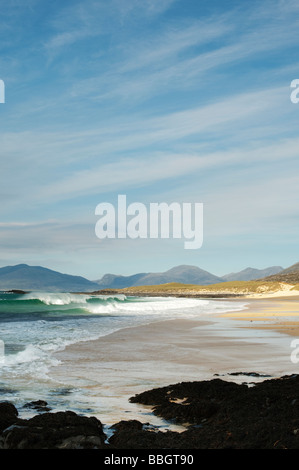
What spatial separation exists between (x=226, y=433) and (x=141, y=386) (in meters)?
4.46

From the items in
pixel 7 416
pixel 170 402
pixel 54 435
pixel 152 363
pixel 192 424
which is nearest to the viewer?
pixel 54 435

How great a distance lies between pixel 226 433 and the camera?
695cm

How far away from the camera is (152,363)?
14.5 m

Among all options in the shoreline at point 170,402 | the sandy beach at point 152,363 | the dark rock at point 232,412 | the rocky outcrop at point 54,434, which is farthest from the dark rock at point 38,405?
the dark rock at point 232,412

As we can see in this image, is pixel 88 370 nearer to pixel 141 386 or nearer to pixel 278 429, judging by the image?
pixel 141 386

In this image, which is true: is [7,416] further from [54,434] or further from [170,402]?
[170,402]

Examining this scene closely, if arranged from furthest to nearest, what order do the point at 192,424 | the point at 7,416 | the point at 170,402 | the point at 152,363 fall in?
the point at 152,363
the point at 170,402
the point at 192,424
the point at 7,416

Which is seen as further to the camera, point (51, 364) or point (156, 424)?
point (51, 364)

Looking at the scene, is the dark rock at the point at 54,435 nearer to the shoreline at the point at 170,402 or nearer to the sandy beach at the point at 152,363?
the shoreline at the point at 170,402

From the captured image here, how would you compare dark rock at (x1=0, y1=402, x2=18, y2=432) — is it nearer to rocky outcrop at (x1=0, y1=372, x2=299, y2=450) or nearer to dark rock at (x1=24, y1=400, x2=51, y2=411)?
rocky outcrop at (x1=0, y1=372, x2=299, y2=450)

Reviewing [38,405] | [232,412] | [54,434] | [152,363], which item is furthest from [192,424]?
[152,363]

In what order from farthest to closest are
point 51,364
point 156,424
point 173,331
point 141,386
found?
point 173,331
point 51,364
point 141,386
point 156,424

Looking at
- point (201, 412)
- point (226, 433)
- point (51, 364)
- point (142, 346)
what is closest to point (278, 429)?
point (226, 433)

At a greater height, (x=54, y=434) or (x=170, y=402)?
(x=54, y=434)
